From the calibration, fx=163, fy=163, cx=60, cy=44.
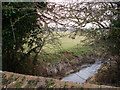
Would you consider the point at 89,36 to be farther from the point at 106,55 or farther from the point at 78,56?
the point at 78,56

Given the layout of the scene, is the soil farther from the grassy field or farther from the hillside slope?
the hillside slope

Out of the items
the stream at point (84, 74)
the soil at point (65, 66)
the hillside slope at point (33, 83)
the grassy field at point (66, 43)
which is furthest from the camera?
the soil at point (65, 66)

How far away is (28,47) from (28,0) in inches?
62.3

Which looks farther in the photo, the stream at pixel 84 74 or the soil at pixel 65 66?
the soil at pixel 65 66

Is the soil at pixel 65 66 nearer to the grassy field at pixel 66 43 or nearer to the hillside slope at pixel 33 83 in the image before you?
the grassy field at pixel 66 43

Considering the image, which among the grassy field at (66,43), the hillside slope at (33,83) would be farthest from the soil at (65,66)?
the hillside slope at (33,83)

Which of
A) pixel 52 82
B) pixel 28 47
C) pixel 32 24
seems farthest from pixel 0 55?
pixel 52 82

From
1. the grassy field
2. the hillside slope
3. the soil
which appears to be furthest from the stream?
the hillside slope

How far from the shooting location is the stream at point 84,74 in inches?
234

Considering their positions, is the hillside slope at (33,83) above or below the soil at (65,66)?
below

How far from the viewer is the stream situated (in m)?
5.93

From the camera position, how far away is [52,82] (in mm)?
2824

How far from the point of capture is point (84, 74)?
249 inches

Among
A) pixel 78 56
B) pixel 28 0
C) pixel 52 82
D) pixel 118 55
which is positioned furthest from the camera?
→ pixel 78 56
